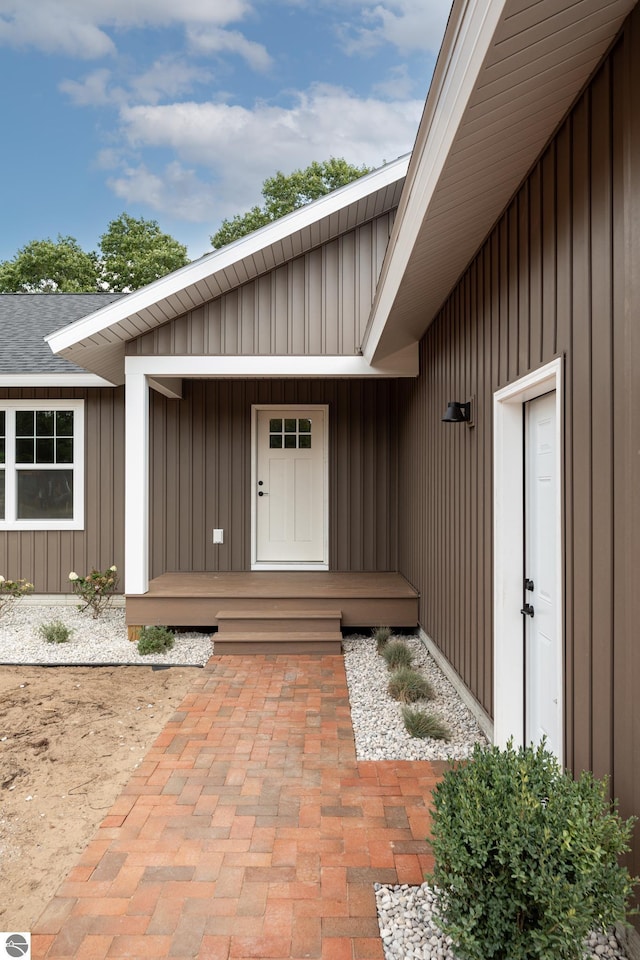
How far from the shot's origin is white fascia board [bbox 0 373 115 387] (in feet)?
21.2

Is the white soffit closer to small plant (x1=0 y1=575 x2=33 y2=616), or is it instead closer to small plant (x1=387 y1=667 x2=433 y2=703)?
small plant (x1=387 y1=667 x2=433 y2=703)

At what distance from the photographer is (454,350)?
13.1ft

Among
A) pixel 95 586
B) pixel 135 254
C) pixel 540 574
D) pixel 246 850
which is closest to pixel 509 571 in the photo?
pixel 540 574

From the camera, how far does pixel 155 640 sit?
198 inches

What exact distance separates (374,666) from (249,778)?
1970mm

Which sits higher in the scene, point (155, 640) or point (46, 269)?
point (46, 269)

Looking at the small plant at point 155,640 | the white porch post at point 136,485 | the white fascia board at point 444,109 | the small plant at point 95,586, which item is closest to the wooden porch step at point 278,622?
the small plant at point 155,640

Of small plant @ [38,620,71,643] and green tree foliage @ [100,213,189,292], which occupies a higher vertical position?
green tree foliage @ [100,213,189,292]

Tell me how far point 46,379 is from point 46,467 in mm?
1093

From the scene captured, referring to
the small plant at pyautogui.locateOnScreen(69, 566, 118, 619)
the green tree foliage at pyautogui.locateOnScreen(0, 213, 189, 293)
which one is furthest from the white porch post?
the green tree foliage at pyautogui.locateOnScreen(0, 213, 189, 293)

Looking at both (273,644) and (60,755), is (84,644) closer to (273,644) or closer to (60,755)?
(273,644)

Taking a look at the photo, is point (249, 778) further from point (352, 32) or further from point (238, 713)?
point (352, 32)

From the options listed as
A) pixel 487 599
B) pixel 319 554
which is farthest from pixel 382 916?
pixel 319 554

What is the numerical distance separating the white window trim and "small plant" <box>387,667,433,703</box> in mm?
4541
